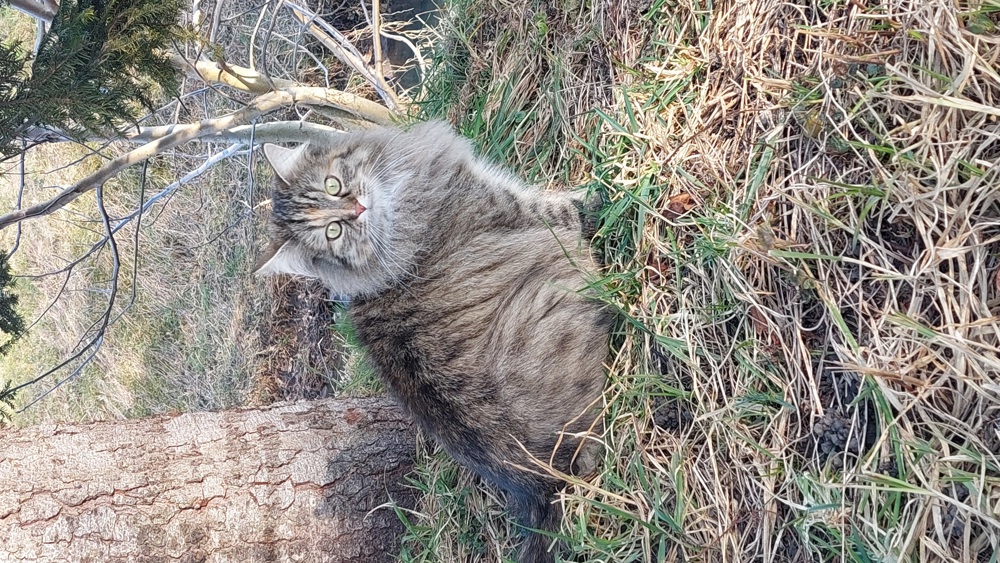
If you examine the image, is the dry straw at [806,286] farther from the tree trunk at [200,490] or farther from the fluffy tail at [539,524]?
the tree trunk at [200,490]

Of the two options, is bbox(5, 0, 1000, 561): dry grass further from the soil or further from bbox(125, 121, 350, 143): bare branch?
the soil

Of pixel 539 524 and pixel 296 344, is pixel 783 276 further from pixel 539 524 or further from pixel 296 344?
pixel 296 344

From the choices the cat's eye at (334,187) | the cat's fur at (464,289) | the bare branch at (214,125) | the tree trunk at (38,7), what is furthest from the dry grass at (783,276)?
the tree trunk at (38,7)

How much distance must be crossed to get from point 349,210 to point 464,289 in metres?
0.65

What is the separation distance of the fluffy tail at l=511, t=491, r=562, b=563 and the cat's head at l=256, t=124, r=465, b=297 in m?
0.93

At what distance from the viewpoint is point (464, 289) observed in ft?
7.76

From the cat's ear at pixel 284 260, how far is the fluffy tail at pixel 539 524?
4.32 feet

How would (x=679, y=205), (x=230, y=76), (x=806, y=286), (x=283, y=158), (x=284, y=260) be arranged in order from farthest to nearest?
(x=230, y=76), (x=283, y=158), (x=284, y=260), (x=679, y=205), (x=806, y=286)

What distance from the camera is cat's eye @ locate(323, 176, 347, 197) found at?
108 inches

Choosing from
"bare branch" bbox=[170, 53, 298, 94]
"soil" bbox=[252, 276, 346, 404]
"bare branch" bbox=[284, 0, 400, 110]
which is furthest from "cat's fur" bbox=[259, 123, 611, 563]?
"soil" bbox=[252, 276, 346, 404]

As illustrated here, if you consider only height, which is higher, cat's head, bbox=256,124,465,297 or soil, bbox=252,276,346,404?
cat's head, bbox=256,124,465,297

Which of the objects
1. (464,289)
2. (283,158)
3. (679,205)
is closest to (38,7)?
(283,158)

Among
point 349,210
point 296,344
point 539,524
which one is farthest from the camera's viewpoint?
point 296,344

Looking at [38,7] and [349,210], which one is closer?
[38,7]
